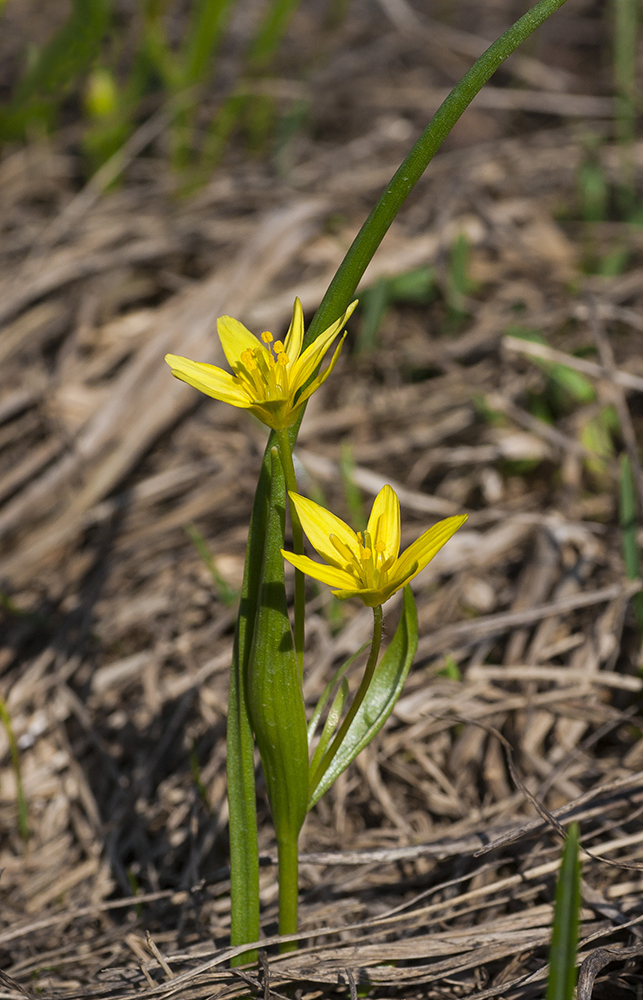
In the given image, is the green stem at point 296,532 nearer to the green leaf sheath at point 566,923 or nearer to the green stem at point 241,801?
the green stem at point 241,801

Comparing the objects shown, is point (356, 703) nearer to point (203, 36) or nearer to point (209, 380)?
point (209, 380)

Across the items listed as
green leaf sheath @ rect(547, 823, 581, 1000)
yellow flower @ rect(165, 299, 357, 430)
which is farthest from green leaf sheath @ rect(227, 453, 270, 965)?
green leaf sheath @ rect(547, 823, 581, 1000)

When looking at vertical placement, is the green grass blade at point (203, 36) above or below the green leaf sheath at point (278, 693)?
above

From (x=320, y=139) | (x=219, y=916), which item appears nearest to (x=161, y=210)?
(x=320, y=139)

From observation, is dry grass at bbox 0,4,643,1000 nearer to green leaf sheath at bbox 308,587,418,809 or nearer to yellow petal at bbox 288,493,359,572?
green leaf sheath at bbox 308,587,418,809

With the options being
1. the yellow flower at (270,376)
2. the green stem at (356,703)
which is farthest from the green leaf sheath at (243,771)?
the yellow flower at (270,376)

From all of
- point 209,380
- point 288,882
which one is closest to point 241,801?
point 288,882
